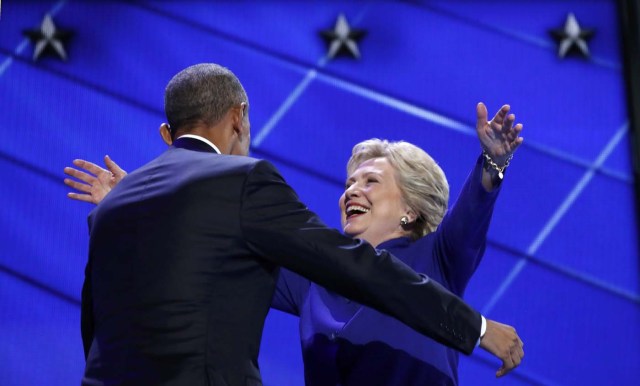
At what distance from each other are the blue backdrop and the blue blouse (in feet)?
3.99

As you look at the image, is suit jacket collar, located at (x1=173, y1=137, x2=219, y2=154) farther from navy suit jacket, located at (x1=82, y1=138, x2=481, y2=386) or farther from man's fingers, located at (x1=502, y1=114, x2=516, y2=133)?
man's fingers, located at (x1=502, y1=114, x2=516, y2=133)

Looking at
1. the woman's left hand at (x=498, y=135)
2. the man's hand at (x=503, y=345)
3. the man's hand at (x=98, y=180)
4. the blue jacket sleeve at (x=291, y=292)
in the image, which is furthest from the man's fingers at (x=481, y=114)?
the man's hand at (x=98, y=180)

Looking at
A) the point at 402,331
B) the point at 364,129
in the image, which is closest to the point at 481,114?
the point at 402,331

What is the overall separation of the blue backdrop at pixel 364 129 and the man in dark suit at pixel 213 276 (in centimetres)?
168

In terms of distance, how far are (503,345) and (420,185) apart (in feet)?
2.28

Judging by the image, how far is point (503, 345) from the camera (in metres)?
1.76

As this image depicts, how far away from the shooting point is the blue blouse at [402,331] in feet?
6.81

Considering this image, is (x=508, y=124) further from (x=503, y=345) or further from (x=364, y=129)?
(x=364, y=129)

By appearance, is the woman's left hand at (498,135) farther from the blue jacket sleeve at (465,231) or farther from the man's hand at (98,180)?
the man's hand at (98,180)

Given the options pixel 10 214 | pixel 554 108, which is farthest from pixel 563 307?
pixel 10 214

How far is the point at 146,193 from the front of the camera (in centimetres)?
173

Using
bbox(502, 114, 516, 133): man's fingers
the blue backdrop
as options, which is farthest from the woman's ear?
the blue backdrop

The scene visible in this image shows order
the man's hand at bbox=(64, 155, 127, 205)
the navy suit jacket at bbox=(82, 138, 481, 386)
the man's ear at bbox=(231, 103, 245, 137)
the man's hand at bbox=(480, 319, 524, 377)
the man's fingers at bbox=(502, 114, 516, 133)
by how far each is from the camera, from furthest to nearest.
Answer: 1. the man's hand at bbox=(64, 155, 127, 205)
2. the man's fingers at bbox=(502, 114, 516, 133)
3. the man's ear at bbox=(231, 103, 245, 137)
4. the man's hand at bbox=(480, 319, 524, 377)
5. the navy suit jacket at bbox=(82, 138, 481, 386)

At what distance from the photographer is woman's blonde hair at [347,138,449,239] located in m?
2.37
